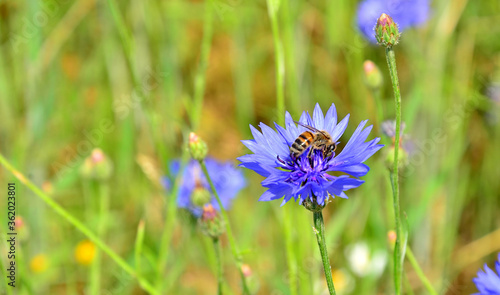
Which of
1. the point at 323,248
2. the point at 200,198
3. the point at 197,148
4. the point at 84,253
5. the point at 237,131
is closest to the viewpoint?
the point at 323,248

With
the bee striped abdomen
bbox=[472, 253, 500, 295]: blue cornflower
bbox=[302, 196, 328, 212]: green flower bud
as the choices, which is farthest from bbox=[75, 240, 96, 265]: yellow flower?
bbox=[472, 253, 500, 295]: blue cornflower

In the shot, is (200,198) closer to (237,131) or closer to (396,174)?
(396,174)

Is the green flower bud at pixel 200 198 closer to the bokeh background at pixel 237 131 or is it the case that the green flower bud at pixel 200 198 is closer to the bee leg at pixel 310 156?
the bokeh background at pixel 237 131

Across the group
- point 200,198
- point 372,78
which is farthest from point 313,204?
point 372,78

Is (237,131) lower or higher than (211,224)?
higher

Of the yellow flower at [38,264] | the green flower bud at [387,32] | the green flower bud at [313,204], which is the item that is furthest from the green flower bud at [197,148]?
the yellow flower at [38,264]

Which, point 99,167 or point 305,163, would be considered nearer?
point 305,163

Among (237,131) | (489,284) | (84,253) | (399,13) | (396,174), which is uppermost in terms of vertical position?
(237,131)

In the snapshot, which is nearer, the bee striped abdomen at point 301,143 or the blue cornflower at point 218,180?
the bee striped abdomen at point 301,143

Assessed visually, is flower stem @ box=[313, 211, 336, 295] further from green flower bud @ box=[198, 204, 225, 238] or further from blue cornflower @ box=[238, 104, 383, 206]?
green flower bud @ box=[198, 204, 225, 238]
